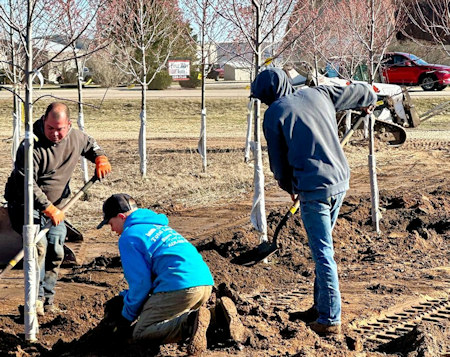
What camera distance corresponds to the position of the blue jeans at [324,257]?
5.58 m

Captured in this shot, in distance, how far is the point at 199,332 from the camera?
4820 mm

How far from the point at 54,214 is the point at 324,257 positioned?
2.27 meters

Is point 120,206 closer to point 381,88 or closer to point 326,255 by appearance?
point 326,255

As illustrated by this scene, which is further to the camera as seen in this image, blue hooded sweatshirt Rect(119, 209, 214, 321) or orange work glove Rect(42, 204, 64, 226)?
orange work glove Rect(42, 204, 64, 226)

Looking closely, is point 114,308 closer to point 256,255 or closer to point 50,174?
point 50,174

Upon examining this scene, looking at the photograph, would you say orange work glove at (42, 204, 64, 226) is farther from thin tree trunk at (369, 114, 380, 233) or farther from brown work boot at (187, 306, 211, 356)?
thin tree trunk at (369, 114, 380, 233)

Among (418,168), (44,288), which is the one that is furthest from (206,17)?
(44,288)

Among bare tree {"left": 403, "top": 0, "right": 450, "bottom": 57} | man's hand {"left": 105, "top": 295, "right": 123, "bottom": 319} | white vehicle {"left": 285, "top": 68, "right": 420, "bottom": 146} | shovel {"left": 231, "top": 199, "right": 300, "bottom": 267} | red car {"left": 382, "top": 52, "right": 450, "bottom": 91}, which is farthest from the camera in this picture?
red car {"left": 382, "top": 52, "right": 450, "bottom": 91}

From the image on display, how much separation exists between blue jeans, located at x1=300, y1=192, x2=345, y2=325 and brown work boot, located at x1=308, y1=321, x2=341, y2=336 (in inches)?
1.0

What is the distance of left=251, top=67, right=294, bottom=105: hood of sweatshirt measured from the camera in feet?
18.5

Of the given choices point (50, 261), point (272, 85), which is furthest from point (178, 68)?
point (272, 85)

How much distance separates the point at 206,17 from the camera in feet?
50.8

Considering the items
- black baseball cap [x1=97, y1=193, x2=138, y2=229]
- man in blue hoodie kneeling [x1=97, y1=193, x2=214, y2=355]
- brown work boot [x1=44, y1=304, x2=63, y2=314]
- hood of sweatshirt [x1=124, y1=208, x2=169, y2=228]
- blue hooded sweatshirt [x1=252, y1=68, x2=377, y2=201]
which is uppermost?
blue hooded sweatshirt [x1=252, y1=68, x2=377, y2=201]

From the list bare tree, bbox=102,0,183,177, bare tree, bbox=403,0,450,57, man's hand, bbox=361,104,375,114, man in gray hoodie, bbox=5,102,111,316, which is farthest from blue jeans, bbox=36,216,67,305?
bare tree, bbox=403,0,450,57
